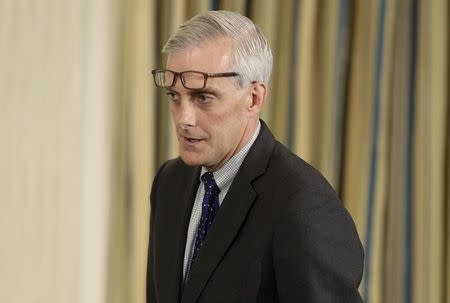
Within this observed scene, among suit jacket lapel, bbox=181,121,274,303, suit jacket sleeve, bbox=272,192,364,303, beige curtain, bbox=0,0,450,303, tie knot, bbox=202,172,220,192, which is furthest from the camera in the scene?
beige curtain, bbox=0,0,450,303

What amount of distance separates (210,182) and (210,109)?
174mm

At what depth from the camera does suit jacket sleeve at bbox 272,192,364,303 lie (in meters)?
1.25

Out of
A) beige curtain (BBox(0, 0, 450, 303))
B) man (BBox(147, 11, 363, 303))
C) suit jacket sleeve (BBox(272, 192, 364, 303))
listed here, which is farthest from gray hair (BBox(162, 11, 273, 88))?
beige curtain (BBox(0, 0, 450, 303))

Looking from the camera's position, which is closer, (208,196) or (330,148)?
(208,196)

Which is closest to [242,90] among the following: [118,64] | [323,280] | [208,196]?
[208,196]

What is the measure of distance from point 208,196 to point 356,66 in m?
1.03

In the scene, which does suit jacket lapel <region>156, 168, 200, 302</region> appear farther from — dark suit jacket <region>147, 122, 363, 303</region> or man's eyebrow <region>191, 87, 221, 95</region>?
man's eyebrow <region>191, 87, 221, 95</region>

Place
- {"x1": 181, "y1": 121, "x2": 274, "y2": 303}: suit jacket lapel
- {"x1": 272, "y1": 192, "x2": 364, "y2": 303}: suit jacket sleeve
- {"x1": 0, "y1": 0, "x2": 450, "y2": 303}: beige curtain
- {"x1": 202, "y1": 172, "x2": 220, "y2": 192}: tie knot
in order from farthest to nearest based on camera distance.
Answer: {"x1": 0, "y1": 0, "x2": 450, "y2": 303}: beige curtain, {"x1": 202, "y1": 172, "x2": 220, "y2": 192}: tie knot, {"x1": 181, "y1": 121, "x2": 274, "y2": 303}: suit jacket lapel, {"x1": 272, "y1": 192, "x2": 364, "y2": 303}: suit jacket sleeve

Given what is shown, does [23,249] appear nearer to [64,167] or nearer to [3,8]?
[64,167]

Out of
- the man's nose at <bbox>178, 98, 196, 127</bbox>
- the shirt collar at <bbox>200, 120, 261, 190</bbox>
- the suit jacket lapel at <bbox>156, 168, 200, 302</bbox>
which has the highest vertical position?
the man's nose at <bbox>178, 98, 196, 127</bbox>

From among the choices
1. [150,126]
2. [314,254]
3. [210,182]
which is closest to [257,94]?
[210,182]

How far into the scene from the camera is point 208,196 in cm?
149

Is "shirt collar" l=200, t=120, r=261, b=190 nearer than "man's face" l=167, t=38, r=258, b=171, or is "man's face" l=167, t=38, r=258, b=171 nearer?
"man's face" l=167, t=38, r=258, b=171

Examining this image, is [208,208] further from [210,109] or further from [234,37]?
[234,37]
